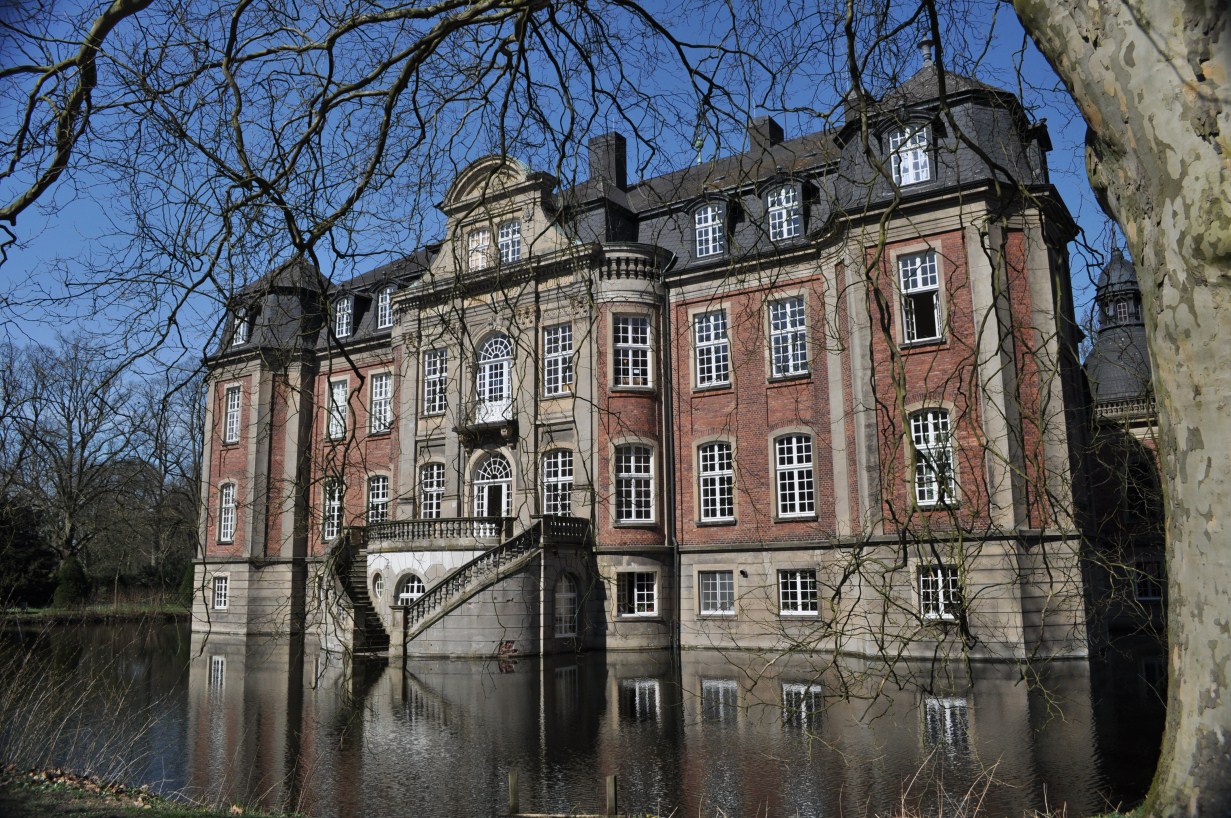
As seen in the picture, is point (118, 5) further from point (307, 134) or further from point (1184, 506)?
point (1184, 506)

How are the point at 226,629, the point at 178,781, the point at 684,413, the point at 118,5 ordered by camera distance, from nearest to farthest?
the point at 118,5
the point at 178,781
the point at 684,413
the point at 226,629

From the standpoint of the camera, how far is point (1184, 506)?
342 centimetres

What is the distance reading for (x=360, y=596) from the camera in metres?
25.5

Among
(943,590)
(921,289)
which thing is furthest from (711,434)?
(943,590)

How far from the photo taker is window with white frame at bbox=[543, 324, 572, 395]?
83.6 feet

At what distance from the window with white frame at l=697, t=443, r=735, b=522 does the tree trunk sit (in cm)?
2059

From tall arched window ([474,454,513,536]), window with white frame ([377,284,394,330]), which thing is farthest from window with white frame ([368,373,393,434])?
tall arched window ([474,454,513,536])

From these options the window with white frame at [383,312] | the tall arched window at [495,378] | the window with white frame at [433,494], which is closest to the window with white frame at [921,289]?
the tall arched window at [495,378]

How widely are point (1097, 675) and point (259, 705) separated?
1530 centimetres

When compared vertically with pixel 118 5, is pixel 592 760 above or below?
below

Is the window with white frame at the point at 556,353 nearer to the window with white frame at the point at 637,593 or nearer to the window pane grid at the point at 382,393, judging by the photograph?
the window with white frame at the point at 637,593

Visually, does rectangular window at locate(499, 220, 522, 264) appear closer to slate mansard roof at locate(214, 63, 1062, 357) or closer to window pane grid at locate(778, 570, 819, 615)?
slate mansard roof at locate(214, 63, 1062, 357)

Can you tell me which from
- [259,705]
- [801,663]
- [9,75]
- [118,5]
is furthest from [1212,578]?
[801,663]

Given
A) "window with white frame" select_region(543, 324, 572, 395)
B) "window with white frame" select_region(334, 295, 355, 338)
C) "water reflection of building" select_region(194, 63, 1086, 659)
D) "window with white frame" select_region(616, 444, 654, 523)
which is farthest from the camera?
"window with white frame" select_region(334, 295, 355, 338)
